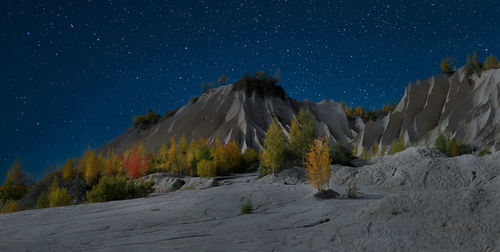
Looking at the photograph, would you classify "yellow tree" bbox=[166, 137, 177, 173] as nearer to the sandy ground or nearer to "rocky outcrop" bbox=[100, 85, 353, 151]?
"rocky outcrop" bbox=[100, 85, 353, 151]

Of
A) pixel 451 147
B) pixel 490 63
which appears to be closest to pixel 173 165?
pixel 451 147

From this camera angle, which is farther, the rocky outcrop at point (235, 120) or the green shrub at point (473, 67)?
the rocky outcrop at point (235, 120)

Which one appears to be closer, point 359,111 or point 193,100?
point 193,100

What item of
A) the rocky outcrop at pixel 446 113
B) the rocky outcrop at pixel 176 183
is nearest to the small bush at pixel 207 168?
the rocky outcrop at pixel 176 183

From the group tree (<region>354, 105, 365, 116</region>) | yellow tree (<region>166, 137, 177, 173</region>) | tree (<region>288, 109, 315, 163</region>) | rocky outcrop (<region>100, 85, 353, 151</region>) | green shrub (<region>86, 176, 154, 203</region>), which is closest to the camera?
green shrub (<region>86, 176, 154, 203</region>)

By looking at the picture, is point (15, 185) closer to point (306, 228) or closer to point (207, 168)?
point (207, 168)

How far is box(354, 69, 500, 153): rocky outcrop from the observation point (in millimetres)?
32219

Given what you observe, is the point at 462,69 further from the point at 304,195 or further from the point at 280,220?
the point at 280,220

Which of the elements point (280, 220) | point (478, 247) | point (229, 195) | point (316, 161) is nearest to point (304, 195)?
point (316, 161)

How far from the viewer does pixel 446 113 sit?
37.1m

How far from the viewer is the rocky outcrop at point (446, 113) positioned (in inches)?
1268

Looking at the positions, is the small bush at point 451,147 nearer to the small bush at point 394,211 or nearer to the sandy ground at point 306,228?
the sandy ground at point 306,228

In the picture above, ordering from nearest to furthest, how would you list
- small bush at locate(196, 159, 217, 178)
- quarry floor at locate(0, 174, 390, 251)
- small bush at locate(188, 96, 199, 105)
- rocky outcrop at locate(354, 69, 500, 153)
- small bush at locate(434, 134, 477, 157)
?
1. quarry floor at locate(0, 174, 390, 251)
2. small bush at locate(434, 134, 477, 157)
3. small bush at locate(196, 159, 217, 178)
4. rocky outcrop at locate(354, 69, 500, 153)
5. small bush at locate(188, 96, 199, 105)

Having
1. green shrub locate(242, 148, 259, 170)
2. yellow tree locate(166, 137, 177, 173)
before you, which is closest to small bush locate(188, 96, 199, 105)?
green shrub locate(242, 148, 259, 170)
